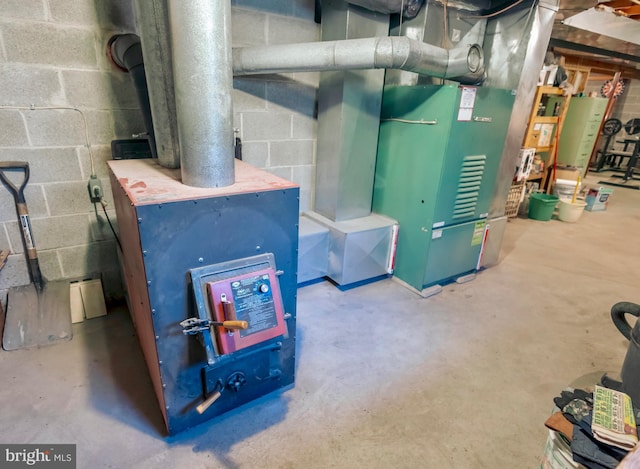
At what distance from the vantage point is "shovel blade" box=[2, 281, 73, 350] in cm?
185

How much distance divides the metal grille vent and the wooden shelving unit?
81.9 inches

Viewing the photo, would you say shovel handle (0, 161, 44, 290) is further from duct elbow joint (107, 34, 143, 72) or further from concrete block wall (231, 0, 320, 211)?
concrete block wall (231, 0, 320, 211)

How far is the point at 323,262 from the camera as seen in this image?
256 centimetres

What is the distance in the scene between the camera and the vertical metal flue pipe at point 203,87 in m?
1.13

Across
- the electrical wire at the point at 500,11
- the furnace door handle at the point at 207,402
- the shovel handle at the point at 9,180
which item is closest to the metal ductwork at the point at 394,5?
the electrical wire at the point at 500,11

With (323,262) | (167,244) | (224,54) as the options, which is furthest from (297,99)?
(167,244)

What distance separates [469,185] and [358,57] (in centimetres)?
122

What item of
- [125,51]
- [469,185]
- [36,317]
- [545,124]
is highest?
[125,51]

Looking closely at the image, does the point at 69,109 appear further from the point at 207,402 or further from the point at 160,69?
the point at 207,402

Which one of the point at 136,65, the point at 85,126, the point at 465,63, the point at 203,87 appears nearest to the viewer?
the point at 203,87

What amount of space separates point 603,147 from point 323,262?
26.9 ft

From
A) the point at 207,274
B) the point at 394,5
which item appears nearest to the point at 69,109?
the point at 207,274

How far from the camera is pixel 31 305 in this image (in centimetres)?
194

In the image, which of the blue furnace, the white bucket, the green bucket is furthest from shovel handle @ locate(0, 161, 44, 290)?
the white bucket
